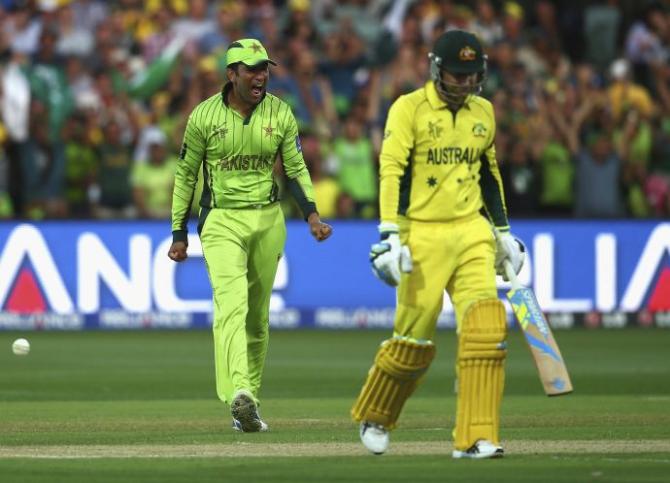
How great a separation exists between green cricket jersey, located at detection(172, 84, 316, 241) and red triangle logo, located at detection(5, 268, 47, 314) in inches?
408

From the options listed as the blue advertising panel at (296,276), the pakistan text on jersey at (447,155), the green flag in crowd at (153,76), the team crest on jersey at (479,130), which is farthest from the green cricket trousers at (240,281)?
Answer: the green flag in crowd at (153,76)

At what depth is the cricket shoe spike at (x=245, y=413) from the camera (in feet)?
37.5

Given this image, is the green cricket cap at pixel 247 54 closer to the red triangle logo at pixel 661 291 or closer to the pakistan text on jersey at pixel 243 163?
the pakistan text on jersey at pixel 243 163

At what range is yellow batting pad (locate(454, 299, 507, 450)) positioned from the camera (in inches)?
381

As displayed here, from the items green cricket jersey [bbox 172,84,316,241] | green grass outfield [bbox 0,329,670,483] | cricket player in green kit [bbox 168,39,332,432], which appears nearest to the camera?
green grass outfield [bbox 0,329,670,483]

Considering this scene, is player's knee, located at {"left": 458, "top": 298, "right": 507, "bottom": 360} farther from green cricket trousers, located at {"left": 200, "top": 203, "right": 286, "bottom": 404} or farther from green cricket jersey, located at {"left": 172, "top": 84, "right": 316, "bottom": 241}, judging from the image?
green cricket jersey, located at {"left": 172, "top": 84, "right": 316, "bottom": 241}

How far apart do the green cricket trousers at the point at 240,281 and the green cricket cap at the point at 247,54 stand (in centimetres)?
100

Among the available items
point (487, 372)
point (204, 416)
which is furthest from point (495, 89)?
point (487, 372)

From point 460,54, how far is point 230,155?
259cm

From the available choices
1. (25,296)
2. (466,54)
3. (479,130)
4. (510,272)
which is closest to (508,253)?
(510,272)

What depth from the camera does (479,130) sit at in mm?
10117

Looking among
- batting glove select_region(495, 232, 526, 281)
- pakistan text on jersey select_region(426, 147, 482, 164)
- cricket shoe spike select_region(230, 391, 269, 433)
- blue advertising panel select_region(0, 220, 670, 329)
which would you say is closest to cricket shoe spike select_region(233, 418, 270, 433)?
cricket shoe spike select_region(230, 391, 269, 433)

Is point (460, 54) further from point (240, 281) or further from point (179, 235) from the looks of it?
point (179, 235)

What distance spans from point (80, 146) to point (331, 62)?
13.4ft
